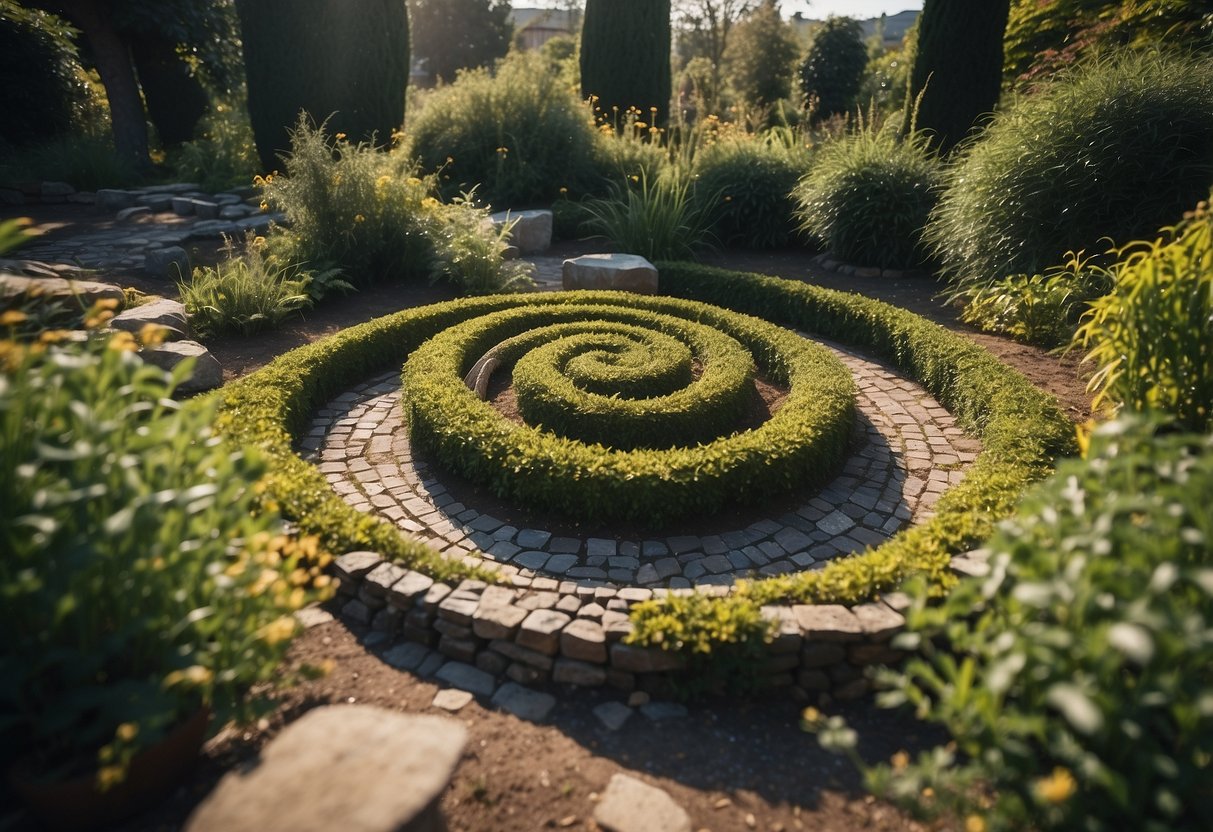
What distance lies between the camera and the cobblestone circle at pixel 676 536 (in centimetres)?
391

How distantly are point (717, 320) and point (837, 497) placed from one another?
287 cm

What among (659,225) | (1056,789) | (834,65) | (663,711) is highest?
(834,65)

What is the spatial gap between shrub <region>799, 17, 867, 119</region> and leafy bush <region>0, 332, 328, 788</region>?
984 inches

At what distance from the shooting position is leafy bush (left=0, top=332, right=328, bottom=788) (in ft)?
6.65

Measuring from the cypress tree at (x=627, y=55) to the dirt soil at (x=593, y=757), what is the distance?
13.7 meters

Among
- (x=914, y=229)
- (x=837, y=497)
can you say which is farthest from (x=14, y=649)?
(x=914, y=229)

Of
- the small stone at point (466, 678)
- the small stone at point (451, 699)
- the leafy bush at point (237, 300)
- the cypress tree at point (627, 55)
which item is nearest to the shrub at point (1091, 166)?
the small stone at point (466, 678)

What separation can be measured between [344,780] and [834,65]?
87.5 ft

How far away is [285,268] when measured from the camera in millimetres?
8102

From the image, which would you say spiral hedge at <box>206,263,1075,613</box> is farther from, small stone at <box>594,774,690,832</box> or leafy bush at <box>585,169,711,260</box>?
leafy bush at <box>585,169,711,260</box>

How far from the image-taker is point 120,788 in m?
2.25

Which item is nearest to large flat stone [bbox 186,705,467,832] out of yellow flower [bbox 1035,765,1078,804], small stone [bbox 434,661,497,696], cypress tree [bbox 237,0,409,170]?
small stone [bbox 434,661,497,696]

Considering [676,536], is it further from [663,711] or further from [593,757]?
[593,757]

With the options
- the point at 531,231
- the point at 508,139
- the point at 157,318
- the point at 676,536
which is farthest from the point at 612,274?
the point at 508,139
